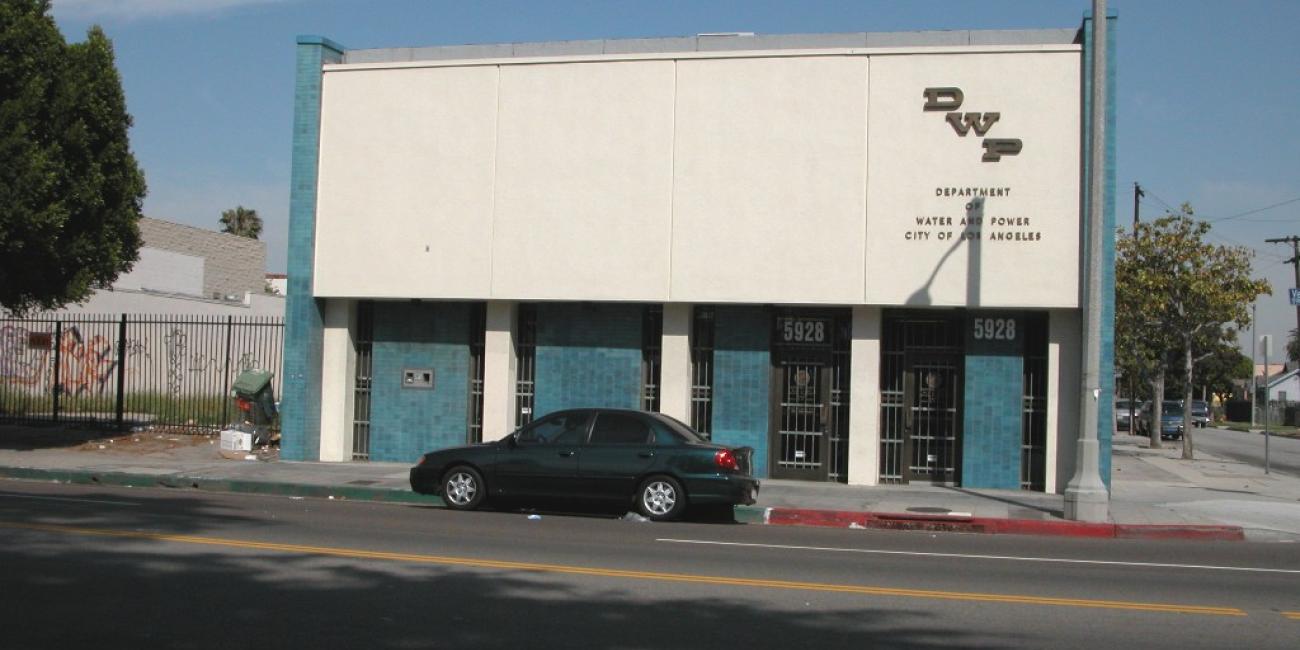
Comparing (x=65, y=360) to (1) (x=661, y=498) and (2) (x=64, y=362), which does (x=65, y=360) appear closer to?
(2) (x=64, y=362)

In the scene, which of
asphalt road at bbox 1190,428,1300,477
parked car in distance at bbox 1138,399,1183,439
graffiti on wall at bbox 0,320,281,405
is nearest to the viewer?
asphalt road at bbox 1190,428,1300,477

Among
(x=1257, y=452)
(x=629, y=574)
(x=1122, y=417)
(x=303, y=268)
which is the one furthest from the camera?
(x=1122, y=417)

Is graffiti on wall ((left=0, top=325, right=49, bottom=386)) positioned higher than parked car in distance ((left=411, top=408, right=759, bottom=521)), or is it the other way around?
graffiti on wall ((left=0, top=325, right=49, bottom=386))

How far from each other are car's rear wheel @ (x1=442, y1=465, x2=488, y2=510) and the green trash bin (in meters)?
8.33

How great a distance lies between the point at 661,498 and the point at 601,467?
0.89 m

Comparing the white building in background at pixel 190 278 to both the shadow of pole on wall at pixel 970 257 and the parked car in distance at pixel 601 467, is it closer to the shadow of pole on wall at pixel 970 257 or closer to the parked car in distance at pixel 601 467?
the parked car in distance at pixel 601 467

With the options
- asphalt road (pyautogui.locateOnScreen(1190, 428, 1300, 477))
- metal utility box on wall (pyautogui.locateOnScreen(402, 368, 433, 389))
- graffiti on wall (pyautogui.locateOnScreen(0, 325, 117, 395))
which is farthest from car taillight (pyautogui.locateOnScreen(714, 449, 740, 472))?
graffiti on wall (pyautogui.locateOnScreen(0, 325, 117, 395))

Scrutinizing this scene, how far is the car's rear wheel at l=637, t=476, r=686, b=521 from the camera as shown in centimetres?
1537

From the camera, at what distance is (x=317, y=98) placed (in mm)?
21984

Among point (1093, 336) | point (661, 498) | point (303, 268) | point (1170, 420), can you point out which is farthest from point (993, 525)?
point (1170, 420)

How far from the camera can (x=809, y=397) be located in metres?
20.6

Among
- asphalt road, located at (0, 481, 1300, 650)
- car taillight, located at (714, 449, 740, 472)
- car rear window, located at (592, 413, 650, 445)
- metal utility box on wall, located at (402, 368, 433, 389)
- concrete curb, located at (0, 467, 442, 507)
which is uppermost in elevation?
metal utility box on wall, located at (402, 368, 433, 389)

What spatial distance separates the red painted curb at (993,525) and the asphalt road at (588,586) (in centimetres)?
86

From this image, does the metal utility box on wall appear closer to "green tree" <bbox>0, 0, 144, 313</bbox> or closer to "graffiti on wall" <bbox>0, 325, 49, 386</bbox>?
"green tree" <bbox>0, 0, 144, 313</bbox>
